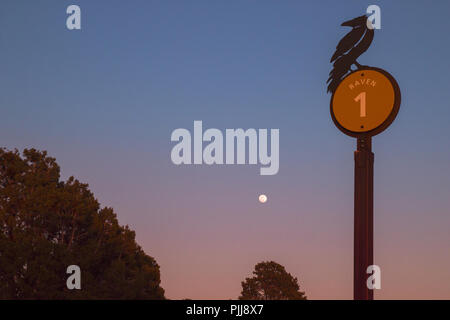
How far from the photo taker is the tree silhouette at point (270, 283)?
5084 cm

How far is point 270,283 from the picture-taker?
51.6m

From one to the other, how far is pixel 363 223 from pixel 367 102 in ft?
2.54

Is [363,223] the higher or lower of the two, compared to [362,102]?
lower

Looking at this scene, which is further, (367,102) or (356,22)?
(356,22)

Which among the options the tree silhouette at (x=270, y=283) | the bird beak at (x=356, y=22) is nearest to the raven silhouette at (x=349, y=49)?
the bird beak at (x=356, y=22)

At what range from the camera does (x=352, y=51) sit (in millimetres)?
3180

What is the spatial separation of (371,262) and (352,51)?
1402 millimetres

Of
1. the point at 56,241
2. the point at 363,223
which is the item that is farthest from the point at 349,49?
the point at 56,241

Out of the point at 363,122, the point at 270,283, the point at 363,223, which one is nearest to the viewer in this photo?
the point at 363,223

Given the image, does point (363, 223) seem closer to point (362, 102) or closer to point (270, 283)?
point (362, 102)

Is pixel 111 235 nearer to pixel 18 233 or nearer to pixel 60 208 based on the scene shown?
pixel 60 208

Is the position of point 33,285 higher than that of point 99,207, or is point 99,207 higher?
point 99,207

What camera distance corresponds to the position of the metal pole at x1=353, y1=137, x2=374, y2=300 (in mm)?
2666
